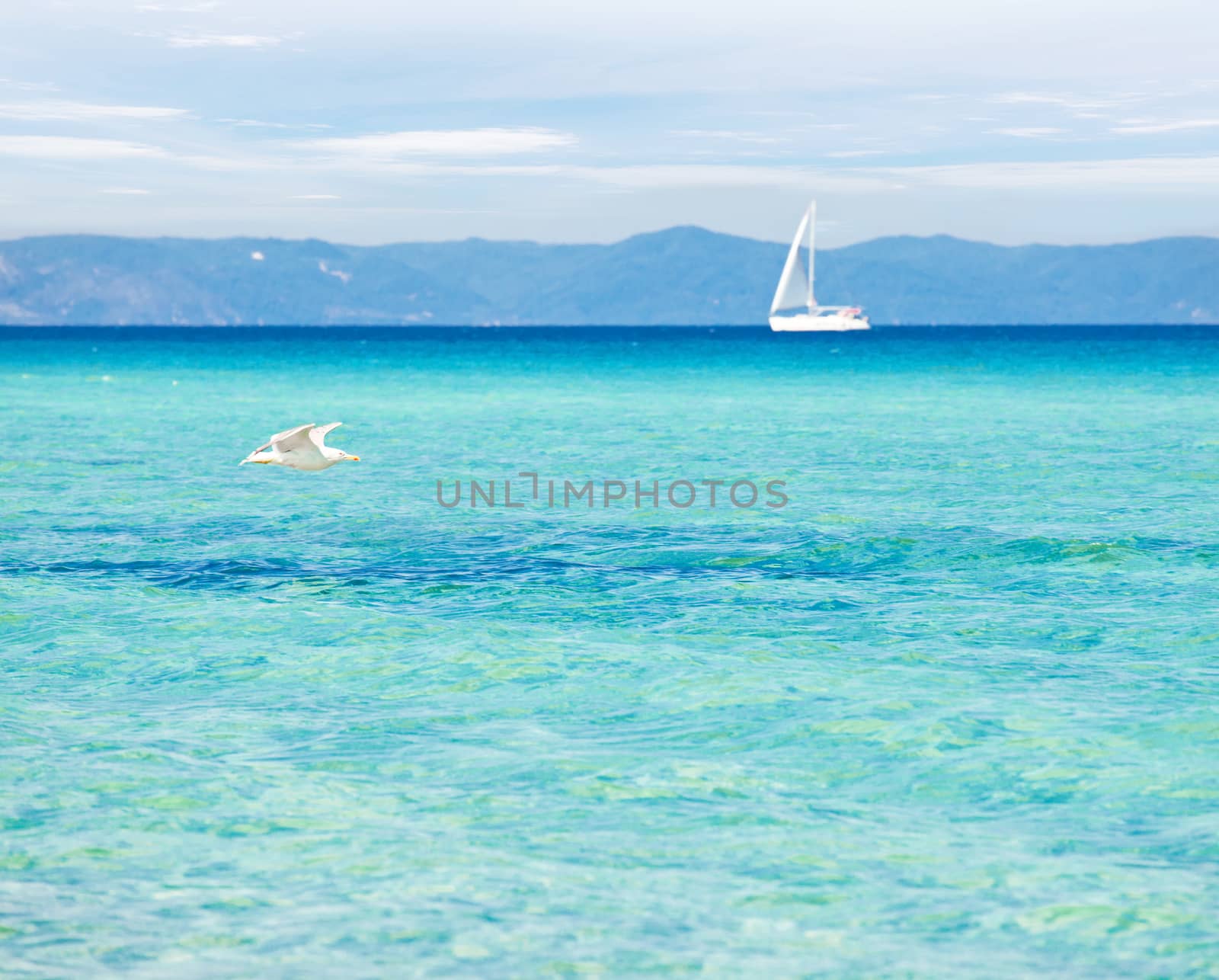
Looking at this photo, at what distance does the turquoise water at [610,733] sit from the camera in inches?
374

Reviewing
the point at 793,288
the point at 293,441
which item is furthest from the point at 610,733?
the point at 793,288

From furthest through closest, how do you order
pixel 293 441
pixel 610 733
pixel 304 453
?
pixel 304 453 → pixel 293 441 → pixel 610 733

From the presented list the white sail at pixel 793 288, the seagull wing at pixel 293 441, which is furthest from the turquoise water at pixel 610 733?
the white sail at pixel 793 288

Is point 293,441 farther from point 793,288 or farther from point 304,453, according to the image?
point 793,288

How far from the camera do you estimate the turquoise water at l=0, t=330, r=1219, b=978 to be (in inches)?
374

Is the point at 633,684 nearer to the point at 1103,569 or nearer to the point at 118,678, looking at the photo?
the point at 118,678

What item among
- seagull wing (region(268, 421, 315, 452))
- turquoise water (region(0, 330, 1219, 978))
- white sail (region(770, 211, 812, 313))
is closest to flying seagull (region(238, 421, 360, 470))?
seagull wing (region(268, 421, 315, 452))

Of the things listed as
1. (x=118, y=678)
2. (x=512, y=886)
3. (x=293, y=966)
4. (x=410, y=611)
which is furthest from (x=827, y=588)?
(x=293, y=966)

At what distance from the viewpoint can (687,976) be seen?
8.84 meters

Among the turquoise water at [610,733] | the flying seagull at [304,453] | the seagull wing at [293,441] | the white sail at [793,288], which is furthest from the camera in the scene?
the white sail at [793,288]

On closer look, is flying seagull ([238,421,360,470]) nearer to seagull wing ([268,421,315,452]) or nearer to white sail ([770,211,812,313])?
seagull wing ([268,421,315,452])

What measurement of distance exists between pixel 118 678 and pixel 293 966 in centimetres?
753

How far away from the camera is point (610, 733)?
44.8 feet

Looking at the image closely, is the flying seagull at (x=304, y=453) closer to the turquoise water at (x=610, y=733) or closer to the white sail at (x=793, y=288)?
the turquoise water at (x=610, y=733)
